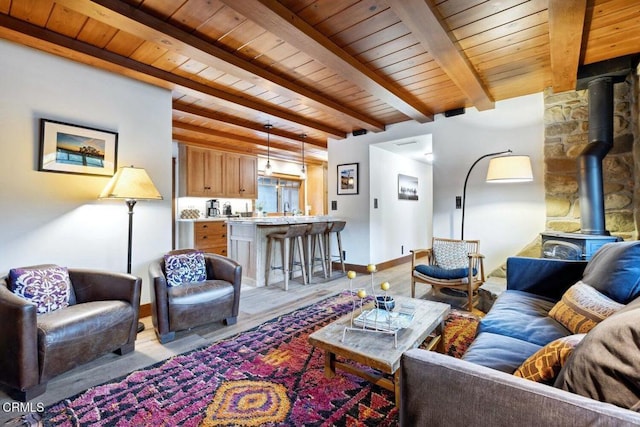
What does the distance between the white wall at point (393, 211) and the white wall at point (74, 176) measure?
3.23 metres

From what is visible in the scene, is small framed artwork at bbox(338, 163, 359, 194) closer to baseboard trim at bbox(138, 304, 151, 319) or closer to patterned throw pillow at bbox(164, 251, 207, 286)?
patterned throw pillow at bbox(164, 251, 207, 286)

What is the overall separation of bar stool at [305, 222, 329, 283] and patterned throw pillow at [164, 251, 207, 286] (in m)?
1.84

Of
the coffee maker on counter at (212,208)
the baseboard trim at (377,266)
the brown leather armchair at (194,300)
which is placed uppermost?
the coffee maker on counter at (212,208)

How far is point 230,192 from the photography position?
6309mm

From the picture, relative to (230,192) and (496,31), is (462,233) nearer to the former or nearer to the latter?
(496,31)

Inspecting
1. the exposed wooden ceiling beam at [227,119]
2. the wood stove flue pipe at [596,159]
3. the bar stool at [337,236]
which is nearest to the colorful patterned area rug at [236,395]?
the wood stove flue pipe at [596,159]

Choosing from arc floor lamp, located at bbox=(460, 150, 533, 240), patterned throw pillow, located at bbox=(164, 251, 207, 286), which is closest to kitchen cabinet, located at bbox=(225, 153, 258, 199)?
patterned throw pillow, located at bbox=(164, 251, 207, 286)

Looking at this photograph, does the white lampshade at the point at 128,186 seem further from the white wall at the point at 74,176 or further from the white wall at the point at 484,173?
the white wall at the point at 484,173

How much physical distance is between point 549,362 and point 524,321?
0.90 m

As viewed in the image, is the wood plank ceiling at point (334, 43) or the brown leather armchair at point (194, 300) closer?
the wood plank ceiling at point (334, 43)

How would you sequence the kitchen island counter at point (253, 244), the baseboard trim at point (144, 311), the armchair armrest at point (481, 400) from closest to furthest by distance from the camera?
the armchair armrest at point (481, 400)
the baseboard trim at point (144, 311)
the kitchen island counter at point (253, 244)

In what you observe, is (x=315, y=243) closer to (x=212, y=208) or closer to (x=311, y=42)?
(x=212, y=208)

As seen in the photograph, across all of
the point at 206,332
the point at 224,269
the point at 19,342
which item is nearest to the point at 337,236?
the point at 224,269

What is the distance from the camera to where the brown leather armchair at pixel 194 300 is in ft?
7.84
